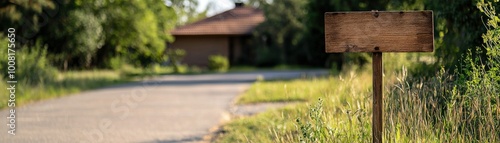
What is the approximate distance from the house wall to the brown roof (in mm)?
630

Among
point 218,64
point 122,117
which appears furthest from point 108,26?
point 122,117

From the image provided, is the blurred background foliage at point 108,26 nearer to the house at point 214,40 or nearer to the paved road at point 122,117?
the paved road at point 122,117

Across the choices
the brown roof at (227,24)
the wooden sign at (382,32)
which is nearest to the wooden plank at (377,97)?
the wooden sign at (382,32)

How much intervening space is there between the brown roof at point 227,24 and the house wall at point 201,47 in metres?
0.63

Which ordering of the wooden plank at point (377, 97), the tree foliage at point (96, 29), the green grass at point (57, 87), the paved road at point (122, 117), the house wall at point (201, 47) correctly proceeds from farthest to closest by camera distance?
the house wall at point (201, 47), the tree foliage at point (96, 29), the green grass at point (57, 87), the paved road at point (122, 117), the wooden plank at point (377, 97)

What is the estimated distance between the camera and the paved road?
38.8 ft

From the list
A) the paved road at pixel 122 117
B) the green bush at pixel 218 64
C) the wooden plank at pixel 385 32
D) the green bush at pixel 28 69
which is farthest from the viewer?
the green bush at pixel 218 64

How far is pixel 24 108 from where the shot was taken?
16781mm

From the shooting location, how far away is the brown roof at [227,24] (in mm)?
50406

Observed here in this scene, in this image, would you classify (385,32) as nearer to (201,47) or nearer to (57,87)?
(57,87)

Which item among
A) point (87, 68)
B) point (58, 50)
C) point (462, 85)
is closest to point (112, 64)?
point (87, 68)

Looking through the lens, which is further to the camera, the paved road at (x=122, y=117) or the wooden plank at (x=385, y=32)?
the paved road at (x=122, y=117)

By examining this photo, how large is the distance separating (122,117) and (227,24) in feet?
121

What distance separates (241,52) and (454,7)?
4012 cm
